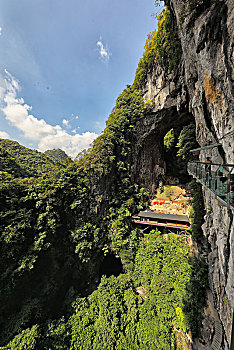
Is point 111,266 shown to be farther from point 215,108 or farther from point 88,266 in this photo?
point 215,108

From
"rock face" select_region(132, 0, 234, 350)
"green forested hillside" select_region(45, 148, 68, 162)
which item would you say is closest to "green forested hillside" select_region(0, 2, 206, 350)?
"rock face" select_region(132, 0, 234, 350)

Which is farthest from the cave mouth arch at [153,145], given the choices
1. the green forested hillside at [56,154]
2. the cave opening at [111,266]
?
the green forested hillside at [56,154]

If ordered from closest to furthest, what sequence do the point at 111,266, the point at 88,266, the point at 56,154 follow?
1. the point at 88,266
2. the point at 111,266
3. the point at 56,154

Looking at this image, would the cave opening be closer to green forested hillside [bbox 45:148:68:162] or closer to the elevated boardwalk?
the elevated boardwalk

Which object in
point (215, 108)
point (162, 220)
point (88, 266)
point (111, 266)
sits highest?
point (215, 108)

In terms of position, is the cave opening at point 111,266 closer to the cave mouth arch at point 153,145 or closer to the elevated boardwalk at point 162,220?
the elevated boardwalk at point 162,220

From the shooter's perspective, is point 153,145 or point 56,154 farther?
point 56,154

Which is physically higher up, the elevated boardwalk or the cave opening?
the elevated boardwalk

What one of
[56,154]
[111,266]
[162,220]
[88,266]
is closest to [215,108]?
[162,220]
